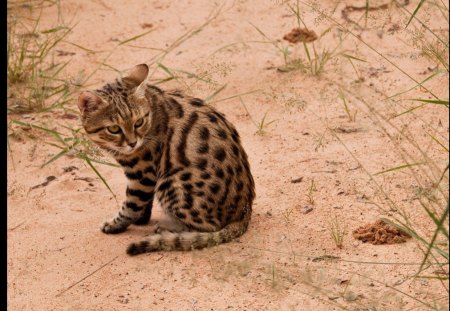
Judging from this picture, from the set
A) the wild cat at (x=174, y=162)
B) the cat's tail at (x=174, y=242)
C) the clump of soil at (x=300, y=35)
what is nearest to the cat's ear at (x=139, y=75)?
the wild cat at (x=174, y=162)

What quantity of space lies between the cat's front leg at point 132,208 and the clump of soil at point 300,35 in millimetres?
2978

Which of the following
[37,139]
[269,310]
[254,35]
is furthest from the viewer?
[254,35]

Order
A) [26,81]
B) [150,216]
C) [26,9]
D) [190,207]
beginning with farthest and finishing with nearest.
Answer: [26,9], [26,81], [150,216], [190,207]

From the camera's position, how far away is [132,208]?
20.8 ft

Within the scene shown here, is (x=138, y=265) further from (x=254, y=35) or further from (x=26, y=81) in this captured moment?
(x=254, y=35)

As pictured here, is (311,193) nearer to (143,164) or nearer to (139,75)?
(143,164)

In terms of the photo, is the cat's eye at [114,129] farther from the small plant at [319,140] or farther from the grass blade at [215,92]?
the grass blade at [215,92]

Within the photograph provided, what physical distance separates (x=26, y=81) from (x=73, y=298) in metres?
3.29

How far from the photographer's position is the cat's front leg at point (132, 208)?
20.7 ft

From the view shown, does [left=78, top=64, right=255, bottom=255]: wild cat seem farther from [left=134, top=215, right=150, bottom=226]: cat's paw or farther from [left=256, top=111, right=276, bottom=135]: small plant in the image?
[left=256, top=111, right=276, bottom=135]: small plant

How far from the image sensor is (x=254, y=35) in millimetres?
9062

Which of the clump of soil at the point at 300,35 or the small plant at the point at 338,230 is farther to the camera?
the clump of soil at the point at 300,35
